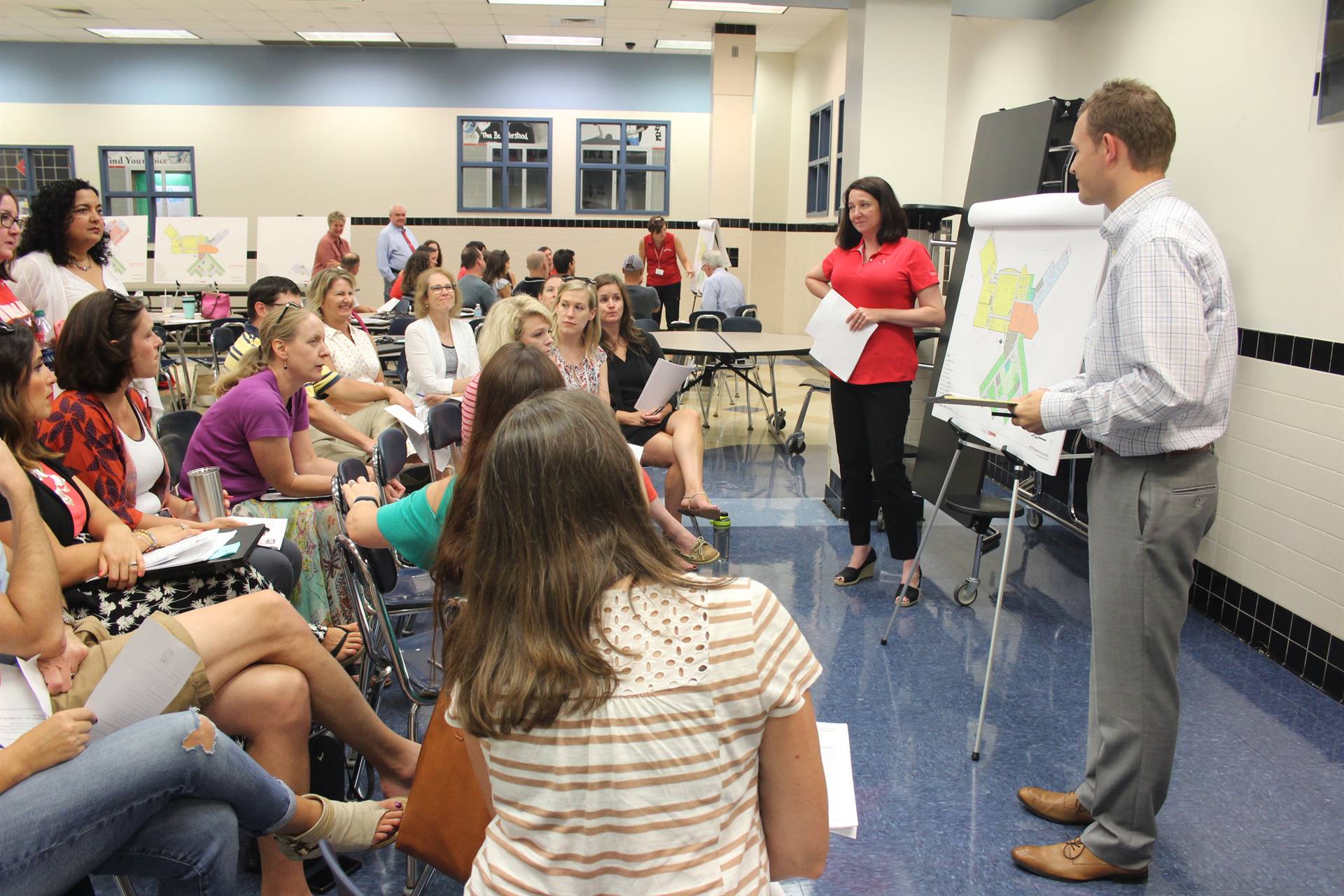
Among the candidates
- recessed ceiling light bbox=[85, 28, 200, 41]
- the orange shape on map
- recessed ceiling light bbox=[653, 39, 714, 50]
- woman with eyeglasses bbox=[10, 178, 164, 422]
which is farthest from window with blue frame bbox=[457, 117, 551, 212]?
the orange shape on map

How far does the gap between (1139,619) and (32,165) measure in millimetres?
15285

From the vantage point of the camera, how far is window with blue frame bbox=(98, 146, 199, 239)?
13078 mm

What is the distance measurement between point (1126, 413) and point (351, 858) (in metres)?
2.01

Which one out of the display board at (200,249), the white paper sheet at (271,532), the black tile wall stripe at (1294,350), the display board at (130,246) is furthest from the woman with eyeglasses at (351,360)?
the display board at (130,246)

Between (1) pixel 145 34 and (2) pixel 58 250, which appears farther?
(1) pixel 145 34

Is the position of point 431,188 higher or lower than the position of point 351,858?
higher

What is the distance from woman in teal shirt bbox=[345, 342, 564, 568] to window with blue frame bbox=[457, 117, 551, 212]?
11.7m

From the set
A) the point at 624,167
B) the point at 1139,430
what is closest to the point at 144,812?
the point at 1139,430

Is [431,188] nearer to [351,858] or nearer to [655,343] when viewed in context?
[655,343]

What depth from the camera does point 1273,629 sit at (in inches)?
136

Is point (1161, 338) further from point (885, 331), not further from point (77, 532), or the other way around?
point (77, 532)

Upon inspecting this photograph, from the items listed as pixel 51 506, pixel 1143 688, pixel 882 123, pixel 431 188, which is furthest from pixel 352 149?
pixel 1143 688

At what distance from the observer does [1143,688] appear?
2111mm

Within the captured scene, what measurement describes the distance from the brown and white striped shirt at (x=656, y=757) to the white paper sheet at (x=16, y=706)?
3.34 ft
